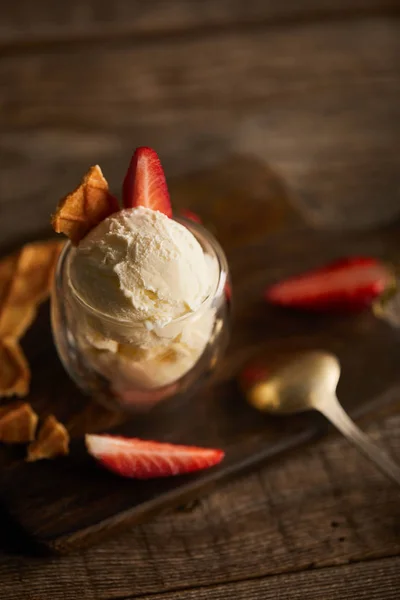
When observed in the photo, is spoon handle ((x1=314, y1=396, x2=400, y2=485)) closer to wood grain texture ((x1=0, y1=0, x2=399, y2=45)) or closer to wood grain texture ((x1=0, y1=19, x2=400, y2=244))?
wood grain texture ((x1=0, y1=19, x2=400, y2=244))

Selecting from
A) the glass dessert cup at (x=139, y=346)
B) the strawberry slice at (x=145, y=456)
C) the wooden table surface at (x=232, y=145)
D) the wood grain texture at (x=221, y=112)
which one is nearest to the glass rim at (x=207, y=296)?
the glass dessert cup at (x=139, y=346)

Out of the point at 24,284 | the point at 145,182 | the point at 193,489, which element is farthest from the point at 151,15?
the point at 193,489

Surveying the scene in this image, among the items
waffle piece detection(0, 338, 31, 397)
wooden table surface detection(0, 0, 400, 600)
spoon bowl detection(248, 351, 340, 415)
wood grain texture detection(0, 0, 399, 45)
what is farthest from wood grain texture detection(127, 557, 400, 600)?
wood grain texture detection(0, 0, 399, 45)

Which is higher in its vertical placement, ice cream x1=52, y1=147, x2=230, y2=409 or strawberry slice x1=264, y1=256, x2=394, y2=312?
ice cream x1=52, y1=147, x2=230, y2=409

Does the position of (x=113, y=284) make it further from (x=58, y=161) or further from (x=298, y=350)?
(x=58, y=161)

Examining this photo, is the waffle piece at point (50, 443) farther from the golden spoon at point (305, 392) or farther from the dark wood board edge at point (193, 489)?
the golden spoon at point (305, 392)
